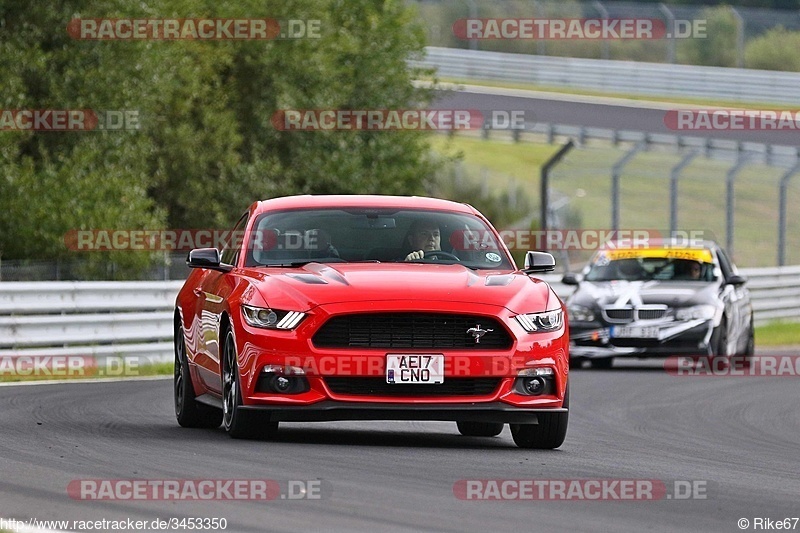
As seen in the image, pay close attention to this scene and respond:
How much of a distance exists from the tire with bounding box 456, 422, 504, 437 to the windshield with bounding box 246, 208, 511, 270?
111cm

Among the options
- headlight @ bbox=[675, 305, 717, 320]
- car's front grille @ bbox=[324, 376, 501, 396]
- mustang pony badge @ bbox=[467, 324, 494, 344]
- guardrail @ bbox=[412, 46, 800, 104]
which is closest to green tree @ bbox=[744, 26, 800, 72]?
guardrail @ bbox=[412, 46, 800, 104]

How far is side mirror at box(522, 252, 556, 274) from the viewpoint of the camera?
11422 millimetres

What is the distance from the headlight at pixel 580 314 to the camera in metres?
20.7

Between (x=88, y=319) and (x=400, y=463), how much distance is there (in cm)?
1049

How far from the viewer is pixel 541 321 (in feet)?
34.2

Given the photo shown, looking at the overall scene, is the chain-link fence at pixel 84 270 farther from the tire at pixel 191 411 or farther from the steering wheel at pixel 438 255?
the steering wheel at pixel 438 255

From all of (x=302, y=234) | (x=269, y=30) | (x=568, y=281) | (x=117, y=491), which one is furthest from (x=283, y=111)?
(x=117, y=491)

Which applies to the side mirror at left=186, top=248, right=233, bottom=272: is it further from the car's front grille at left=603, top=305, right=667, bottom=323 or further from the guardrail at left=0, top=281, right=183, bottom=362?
the car's front grille at left=603, top=305, right=667, bottom=323

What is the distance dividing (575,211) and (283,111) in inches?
845

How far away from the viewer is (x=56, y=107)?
2572 centimetres

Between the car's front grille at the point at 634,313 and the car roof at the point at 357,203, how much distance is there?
8879mm

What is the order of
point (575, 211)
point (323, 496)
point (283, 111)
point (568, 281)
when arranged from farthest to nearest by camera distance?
Result: point (575, 211), point (283, 111), point (568, 281), point (323, 496)

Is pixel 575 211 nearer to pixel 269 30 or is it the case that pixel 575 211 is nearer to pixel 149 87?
pixel 269 30

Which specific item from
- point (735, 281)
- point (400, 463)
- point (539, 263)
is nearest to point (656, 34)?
point (735, 281)
